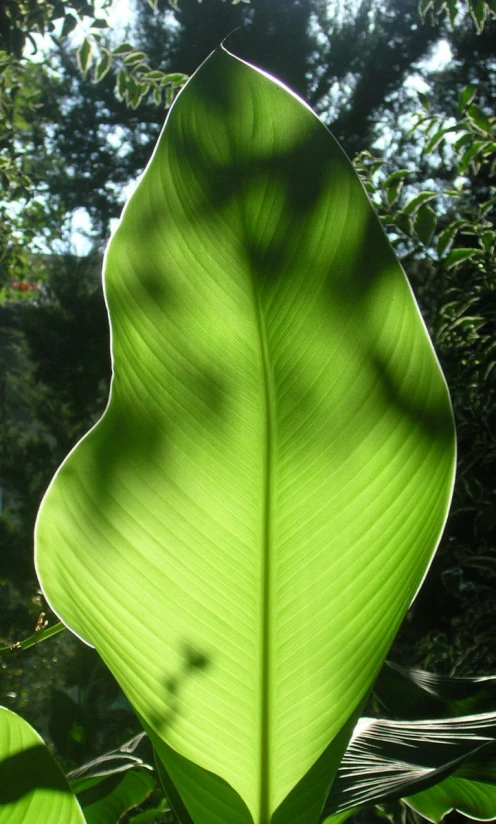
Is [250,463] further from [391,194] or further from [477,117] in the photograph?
[391,194]

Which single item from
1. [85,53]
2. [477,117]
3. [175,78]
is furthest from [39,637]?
[85,53]

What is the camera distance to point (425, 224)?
1449 mm

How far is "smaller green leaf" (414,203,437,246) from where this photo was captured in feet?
4.69

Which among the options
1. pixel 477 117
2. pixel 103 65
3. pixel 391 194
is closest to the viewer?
pixel 477 117

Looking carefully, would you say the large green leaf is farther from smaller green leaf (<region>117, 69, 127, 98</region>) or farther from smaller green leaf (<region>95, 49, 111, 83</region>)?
smaller green leaf (<region>117, 69, 127, 98</region>)

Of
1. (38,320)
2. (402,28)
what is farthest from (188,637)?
(402,28)

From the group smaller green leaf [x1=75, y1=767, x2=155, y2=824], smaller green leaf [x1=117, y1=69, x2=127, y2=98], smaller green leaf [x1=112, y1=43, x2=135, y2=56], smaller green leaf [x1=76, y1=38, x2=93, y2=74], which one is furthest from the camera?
smaller green leaf [x1=117, y1=69, x2=127, y2=98]

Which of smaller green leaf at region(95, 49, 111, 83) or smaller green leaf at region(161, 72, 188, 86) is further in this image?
smaller green leaf at region(95, 49, 111, 83)

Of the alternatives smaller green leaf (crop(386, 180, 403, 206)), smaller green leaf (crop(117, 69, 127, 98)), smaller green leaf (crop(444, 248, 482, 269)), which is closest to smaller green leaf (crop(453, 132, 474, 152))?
smaller green leaf (crop(386, 180, 403, 206))

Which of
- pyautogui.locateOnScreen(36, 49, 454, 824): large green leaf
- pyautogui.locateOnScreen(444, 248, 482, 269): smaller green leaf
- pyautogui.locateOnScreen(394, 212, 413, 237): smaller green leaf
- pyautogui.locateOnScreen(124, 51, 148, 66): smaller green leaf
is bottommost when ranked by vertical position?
pyautogui.locateOnScreen(36, 49, 454, 824): large green leaf

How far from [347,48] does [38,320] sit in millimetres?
4527

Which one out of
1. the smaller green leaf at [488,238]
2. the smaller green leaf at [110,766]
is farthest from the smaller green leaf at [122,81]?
the smaller green leaf at [110,766]

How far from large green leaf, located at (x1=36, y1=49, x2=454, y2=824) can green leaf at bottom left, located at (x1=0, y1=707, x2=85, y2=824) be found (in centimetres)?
8

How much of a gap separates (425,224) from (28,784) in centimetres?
129
